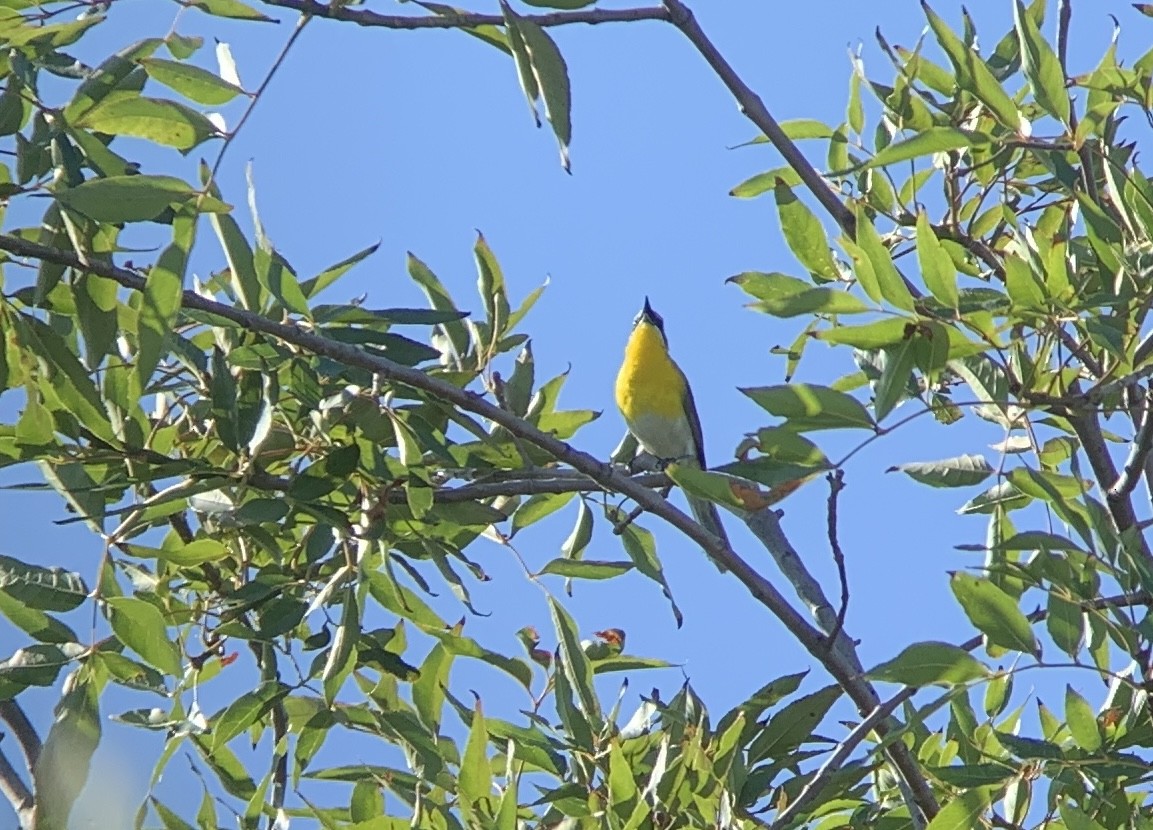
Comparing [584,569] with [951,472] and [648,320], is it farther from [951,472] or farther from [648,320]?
[648,320]

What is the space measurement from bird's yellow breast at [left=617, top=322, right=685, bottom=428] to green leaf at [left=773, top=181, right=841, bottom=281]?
350cm

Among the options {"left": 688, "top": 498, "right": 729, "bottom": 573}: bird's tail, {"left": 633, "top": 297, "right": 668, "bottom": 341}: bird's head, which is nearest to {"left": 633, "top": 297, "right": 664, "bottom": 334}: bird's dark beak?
{"left": 633, "top": 297, "right": 668, "bottom": 341}: bird's head

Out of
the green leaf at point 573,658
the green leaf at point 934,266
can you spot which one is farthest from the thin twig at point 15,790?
the green leaf at point 934,266

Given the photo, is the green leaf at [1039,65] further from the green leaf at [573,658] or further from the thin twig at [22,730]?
the thin twig at [22,730]

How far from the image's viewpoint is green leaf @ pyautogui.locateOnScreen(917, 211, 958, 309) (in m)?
1.84

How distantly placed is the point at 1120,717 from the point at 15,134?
186 centimetres

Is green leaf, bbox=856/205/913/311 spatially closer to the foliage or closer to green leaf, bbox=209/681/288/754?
the foliage

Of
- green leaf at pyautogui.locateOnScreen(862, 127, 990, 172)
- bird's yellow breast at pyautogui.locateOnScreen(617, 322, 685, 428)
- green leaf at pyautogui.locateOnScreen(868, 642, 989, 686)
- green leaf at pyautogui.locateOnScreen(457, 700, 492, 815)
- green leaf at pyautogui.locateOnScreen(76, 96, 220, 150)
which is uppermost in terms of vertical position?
bird's yellow breast at pyautogui.locateOnScreen(617, 322, 685, 428)

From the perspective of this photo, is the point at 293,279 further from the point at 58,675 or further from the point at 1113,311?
the point at 1113,311

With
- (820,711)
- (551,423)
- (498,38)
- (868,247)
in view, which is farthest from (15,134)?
(820,711)

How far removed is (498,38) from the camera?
201 cm

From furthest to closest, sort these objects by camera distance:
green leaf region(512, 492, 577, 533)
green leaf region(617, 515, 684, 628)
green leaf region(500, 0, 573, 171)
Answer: green leaf region(512, 492, 577, 533) < green leaf region(617, 515, 684, 628) < green leaf region(500, 0, 573, 171)

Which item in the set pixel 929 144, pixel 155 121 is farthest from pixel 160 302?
pixel 929 144

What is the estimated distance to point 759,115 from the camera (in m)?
2.28
